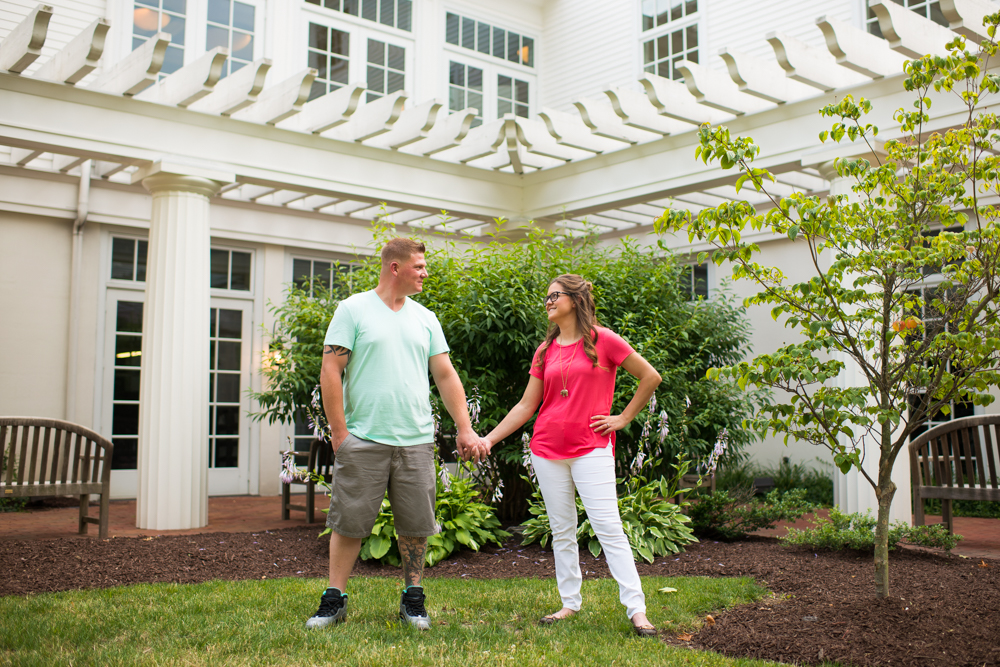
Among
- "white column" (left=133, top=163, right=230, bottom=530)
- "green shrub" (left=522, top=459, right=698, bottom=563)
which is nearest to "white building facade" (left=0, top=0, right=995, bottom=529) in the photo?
"white column" (left=133, top=163, right=230, bottom=530)

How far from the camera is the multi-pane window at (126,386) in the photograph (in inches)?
374

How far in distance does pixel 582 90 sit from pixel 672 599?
31.9ft

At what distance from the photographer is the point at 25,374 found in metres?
8.91

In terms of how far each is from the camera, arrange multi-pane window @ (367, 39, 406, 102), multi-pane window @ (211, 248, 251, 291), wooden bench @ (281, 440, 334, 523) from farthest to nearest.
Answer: multi-pane window @ (367, 39, 406, 102) → multi-pane window @ (211, 248, 251, 291) → wooden bench @ (281, 440, 334, 523)

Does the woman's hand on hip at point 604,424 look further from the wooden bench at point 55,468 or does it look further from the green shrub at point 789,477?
the green shrub at point 789,477

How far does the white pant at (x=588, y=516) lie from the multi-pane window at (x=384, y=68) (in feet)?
28.0

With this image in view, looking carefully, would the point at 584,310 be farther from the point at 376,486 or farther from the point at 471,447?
the point at 376,486

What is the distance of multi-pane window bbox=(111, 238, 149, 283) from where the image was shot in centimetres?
959

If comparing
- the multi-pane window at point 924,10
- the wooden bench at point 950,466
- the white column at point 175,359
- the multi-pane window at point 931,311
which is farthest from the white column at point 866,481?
the white column at point 175,359

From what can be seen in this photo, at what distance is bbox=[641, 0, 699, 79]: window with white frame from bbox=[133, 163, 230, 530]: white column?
6883 millimetres

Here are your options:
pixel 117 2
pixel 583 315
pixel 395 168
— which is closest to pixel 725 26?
pixel 395 168

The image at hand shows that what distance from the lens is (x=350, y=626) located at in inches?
142

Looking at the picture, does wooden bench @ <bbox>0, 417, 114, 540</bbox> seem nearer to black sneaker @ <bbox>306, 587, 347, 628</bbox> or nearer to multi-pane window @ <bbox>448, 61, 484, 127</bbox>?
black sneaker @ <bbox>306, 587, 347, 628</bbox>

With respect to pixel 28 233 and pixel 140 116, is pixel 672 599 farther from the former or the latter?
pixel 28 233
